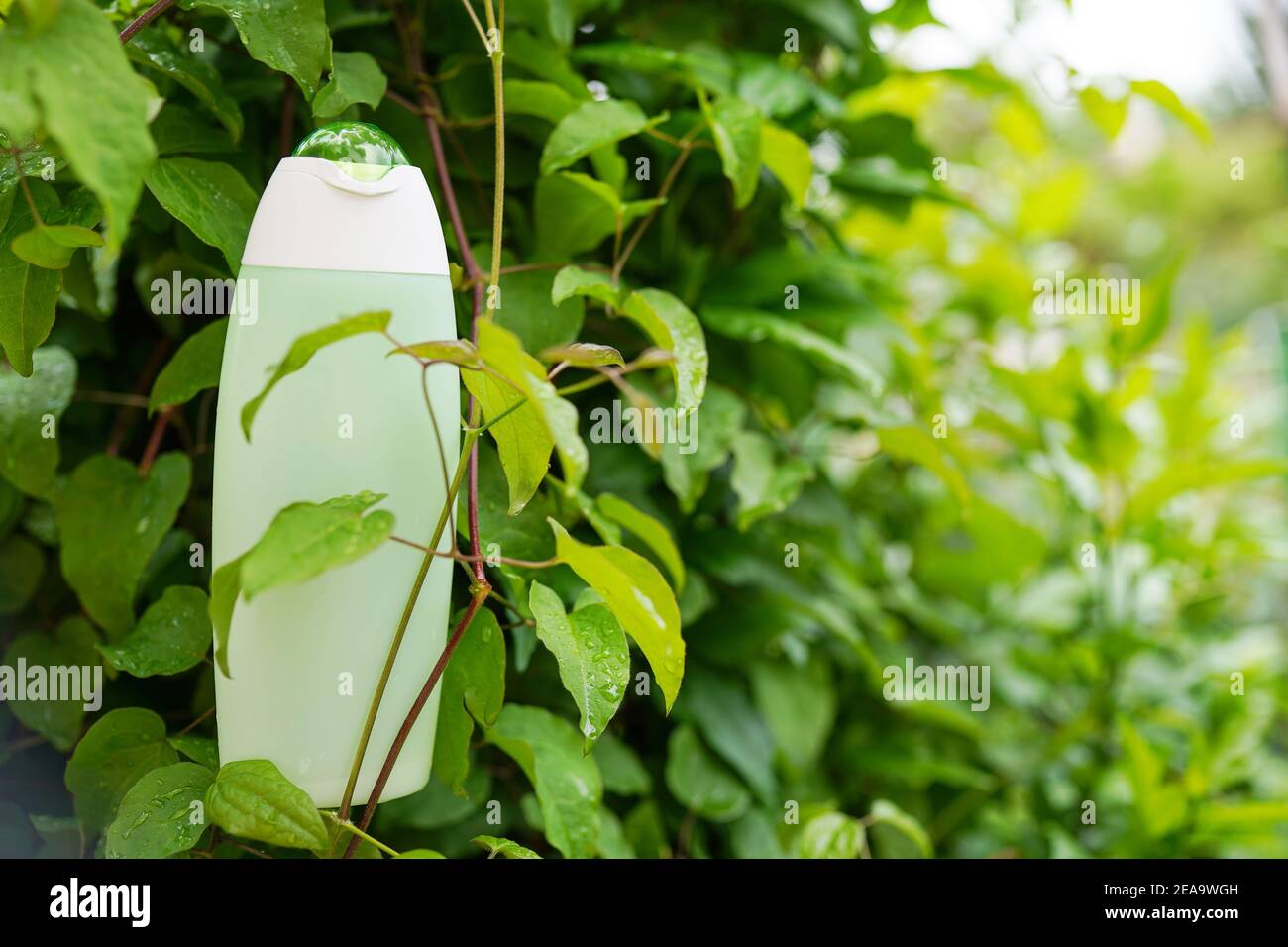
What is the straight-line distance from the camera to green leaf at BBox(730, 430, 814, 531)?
754mm

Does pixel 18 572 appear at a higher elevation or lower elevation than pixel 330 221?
lower

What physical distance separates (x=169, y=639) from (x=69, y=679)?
0.15m

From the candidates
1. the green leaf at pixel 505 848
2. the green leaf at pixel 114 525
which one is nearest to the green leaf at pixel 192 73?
the green leaf at pixel 114 525

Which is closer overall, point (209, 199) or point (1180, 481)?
point (209, 199)

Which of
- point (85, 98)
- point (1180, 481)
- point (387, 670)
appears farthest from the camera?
point (1180, 481)

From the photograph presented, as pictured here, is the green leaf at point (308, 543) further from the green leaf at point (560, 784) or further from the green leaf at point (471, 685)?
the green leaf at point (560, 784)

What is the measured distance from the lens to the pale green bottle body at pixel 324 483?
48cm

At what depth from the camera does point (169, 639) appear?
60 cm

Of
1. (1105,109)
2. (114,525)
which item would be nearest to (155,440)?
(114,525)

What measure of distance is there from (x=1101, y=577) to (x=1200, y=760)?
236 millimetres

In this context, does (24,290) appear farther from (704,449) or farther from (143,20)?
(704,449)

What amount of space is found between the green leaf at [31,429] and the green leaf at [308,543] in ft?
1.06

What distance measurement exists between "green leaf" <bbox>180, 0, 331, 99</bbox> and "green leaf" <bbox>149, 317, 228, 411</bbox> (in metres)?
0.16
